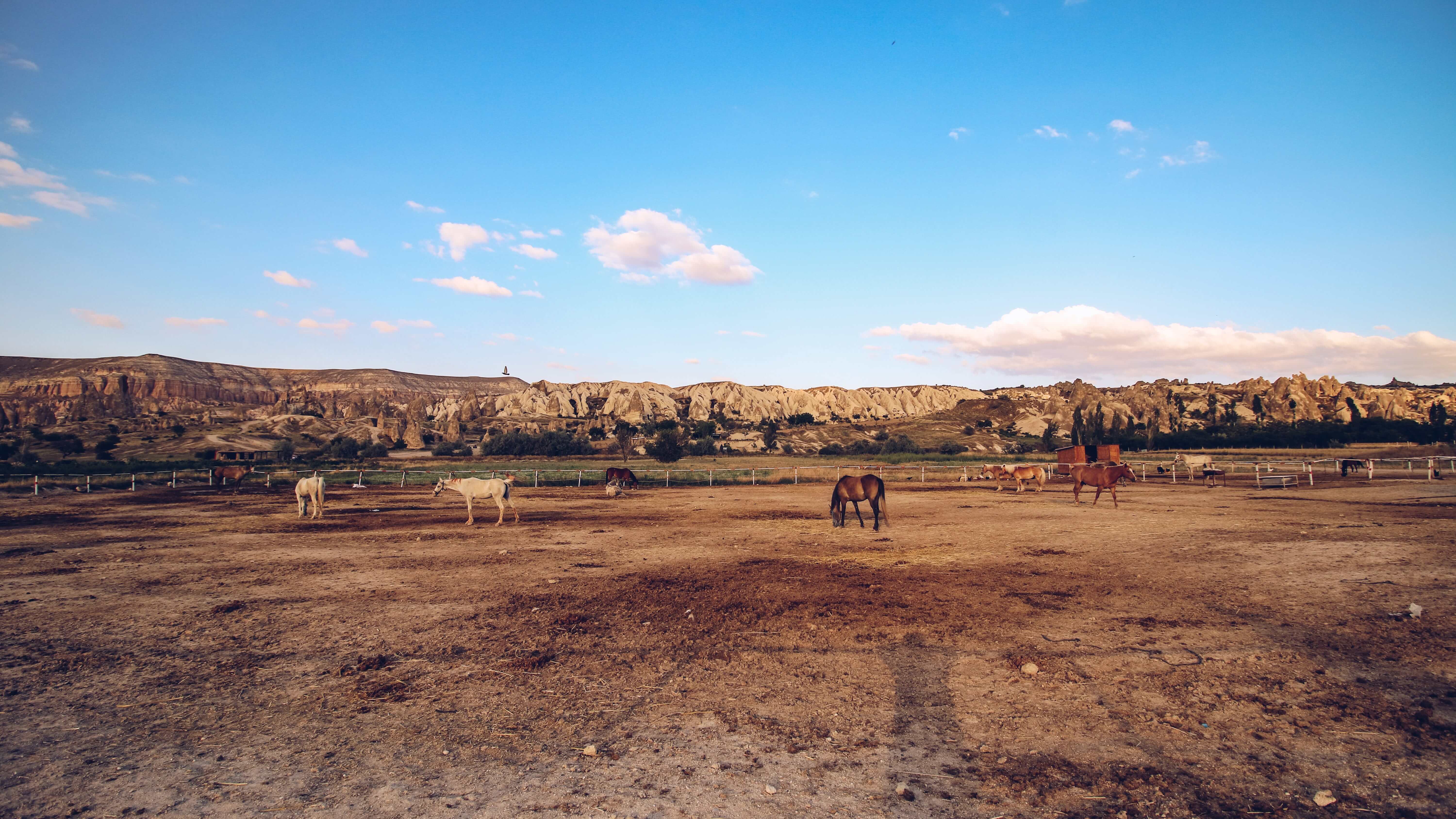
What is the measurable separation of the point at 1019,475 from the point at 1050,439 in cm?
5455

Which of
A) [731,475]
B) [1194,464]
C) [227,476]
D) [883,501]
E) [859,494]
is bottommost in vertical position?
[731,475]

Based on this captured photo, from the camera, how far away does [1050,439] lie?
258ft

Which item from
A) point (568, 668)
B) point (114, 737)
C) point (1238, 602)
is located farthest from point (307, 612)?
point (1238, 602)

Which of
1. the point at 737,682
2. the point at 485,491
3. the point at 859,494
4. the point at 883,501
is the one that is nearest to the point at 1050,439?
the point at 859,494

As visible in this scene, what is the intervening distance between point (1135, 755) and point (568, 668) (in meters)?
5.01

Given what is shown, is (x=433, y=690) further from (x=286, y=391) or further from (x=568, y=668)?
(x=286, y=391)

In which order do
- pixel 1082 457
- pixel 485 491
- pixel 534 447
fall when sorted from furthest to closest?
pixel 534 447, pixel 1082 457, pixel 485 491

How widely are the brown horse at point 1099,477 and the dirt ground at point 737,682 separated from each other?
337 inches

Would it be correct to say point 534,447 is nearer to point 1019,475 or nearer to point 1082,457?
point 1019,475

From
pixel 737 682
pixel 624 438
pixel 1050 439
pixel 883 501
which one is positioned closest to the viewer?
pixel 737 682

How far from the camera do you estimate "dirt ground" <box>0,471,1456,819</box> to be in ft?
13.4

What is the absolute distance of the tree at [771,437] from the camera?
7894 centimetres

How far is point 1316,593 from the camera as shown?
8852 millimetres

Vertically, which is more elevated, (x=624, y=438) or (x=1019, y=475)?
(x=624, y=438)
